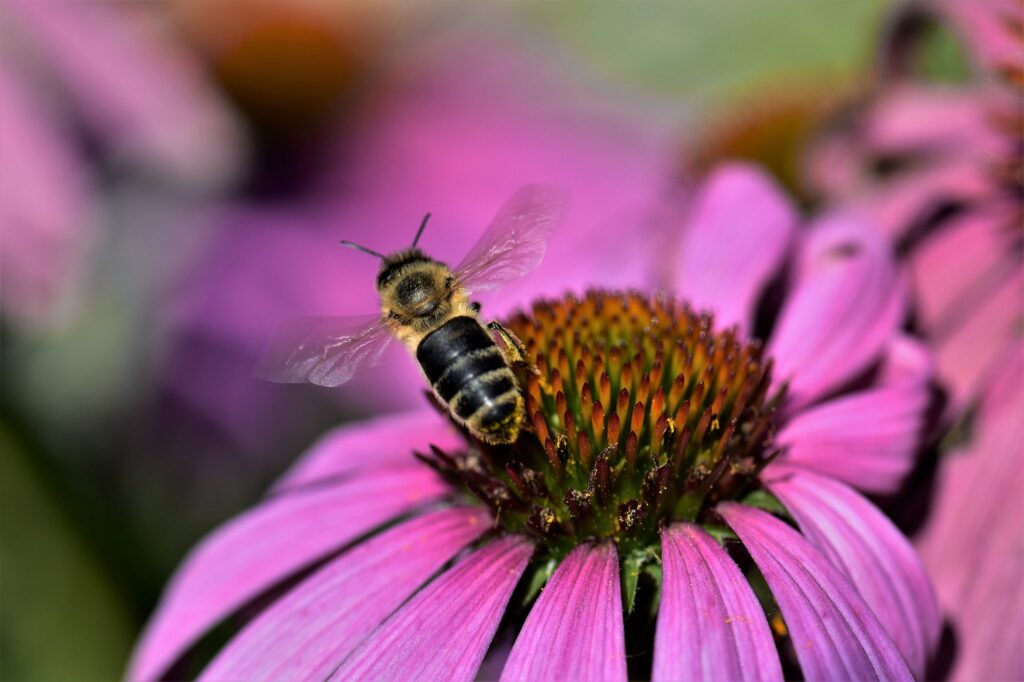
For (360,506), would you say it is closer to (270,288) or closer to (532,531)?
(532,531)

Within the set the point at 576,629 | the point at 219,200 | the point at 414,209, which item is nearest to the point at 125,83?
the point at 219,200

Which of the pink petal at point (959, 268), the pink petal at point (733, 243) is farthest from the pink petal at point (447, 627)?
the pink petal at point (959, 268)

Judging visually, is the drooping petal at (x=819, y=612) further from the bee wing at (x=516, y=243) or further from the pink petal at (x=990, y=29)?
the pink petal at (x=990, y=29)

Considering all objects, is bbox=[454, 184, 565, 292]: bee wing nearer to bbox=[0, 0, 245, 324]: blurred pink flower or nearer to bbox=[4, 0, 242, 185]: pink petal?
bbox=[0, 0, 245, 324]: blurred pink flower

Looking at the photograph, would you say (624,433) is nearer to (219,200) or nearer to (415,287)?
(415,287)

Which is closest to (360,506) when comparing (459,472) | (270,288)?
(459,472)

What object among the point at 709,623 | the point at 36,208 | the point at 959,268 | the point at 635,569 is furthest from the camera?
the point at 36,208

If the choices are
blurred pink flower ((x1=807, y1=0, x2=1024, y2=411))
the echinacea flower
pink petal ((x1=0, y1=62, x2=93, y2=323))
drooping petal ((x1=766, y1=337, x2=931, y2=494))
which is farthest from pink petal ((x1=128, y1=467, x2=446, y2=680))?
pink petal ((x1=0, y1=62, x2=93, y2=323))
